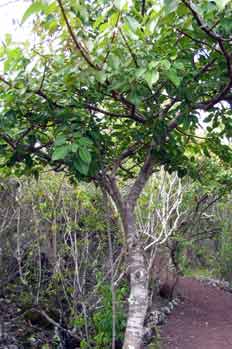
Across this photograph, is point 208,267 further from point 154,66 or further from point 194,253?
point 154,66

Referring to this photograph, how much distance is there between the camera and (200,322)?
22.3ft

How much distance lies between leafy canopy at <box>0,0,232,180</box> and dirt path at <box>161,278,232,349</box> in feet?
12.6

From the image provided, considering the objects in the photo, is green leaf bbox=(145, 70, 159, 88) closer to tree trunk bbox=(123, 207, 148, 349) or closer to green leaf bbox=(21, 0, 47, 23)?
green leaf bbox=(21, 0, 47, 23)

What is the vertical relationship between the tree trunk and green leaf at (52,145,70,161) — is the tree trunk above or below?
below

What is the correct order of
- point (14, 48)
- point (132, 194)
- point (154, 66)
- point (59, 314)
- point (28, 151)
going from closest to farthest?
point (154, 66), point (14, 48), point (28, 151), point (132, 194), point (59, 314)

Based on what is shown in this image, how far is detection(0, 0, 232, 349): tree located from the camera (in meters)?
1.65

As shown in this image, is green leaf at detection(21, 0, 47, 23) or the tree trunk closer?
green leaf at detection(21, 0, 47, 23)

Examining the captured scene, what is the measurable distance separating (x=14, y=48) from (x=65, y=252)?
354 cm

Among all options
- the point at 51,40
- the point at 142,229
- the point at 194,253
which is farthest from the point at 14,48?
the point at 194,253

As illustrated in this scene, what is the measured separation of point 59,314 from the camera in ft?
16.3

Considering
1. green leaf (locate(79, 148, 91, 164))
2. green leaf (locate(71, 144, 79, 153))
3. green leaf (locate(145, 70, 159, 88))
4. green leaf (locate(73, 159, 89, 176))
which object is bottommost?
green leaf (locate(73, 159, 89, 176))

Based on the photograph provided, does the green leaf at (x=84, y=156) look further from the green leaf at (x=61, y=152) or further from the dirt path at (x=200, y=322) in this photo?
the dirt path at (x=200, y=322)

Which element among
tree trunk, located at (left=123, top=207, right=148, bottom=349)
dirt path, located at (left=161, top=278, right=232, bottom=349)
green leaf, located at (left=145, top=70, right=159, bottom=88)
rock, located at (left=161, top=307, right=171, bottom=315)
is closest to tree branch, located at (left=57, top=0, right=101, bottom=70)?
green leaf, located at (left=145, top=70, right=159, bottom=88)

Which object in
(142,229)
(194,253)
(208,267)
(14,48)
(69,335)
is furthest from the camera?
(208,267)
